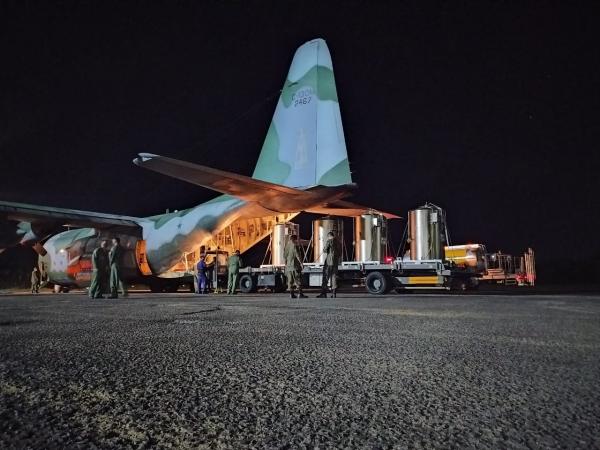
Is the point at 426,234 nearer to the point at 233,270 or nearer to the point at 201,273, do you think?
the point at 233,270

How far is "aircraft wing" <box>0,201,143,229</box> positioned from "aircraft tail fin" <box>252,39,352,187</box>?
616 cm

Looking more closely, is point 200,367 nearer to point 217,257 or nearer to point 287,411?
point 287,411

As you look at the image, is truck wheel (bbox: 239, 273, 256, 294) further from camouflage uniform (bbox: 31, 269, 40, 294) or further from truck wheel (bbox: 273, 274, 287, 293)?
camouflage uniform (bbox: 31, 269, 40, 294)

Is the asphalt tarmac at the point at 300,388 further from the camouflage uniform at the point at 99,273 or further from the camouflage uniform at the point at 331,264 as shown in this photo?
the camouflage uniform at the point at 99,273

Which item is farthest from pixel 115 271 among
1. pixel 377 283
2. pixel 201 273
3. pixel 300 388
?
pixel 300 388

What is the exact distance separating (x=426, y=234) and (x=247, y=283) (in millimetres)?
6434

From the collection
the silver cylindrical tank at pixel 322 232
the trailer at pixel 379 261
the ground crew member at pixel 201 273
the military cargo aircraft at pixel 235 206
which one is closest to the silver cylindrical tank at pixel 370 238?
the trailer at pixel 379 261

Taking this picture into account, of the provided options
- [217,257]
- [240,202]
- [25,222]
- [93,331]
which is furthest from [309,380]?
[25,222]

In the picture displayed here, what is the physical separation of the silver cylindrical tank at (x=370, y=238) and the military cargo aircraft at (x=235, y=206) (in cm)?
141

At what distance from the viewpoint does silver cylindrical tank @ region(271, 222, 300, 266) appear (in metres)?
17.1

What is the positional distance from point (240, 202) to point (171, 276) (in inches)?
212

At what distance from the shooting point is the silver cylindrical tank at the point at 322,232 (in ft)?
53.2

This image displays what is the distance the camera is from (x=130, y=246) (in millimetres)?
19188

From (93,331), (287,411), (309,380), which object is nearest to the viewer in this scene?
(287,411)
